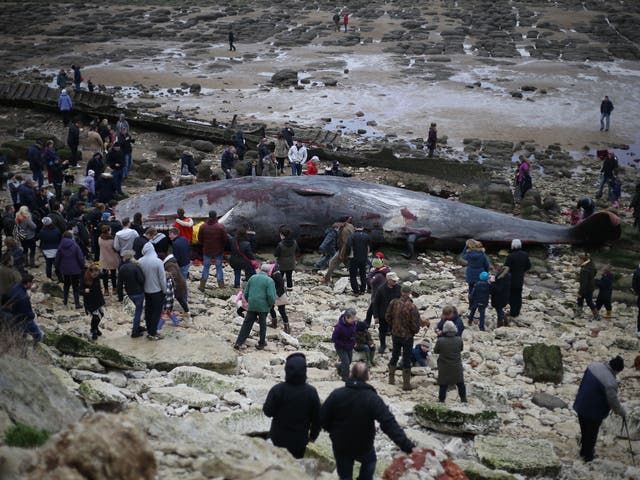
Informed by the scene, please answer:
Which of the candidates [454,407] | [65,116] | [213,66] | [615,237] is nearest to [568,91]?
[213,66]

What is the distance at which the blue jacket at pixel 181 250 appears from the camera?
13.5 m

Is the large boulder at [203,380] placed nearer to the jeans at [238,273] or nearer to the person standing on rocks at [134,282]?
the person standing on rocks at [134,282]

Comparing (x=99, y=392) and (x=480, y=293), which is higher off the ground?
(x=99, y=392)

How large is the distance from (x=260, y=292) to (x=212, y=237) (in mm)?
3367

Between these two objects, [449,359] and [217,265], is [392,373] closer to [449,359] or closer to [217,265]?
[449,359]

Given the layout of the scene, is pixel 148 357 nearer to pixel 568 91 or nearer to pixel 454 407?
pixel 454 407

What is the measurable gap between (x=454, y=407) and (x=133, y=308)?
19.6 feet

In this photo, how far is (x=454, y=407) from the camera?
32.3 ft

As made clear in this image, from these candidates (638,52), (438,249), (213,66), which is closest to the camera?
(438,249)

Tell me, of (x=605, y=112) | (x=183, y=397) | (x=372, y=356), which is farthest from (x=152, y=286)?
(x=605, y=112)

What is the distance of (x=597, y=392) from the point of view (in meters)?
9.36

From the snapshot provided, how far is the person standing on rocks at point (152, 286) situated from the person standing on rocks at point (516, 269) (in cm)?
618

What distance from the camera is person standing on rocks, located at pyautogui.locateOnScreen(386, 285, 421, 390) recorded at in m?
11.0

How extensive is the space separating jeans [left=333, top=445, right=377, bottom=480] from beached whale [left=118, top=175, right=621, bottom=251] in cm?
1018
